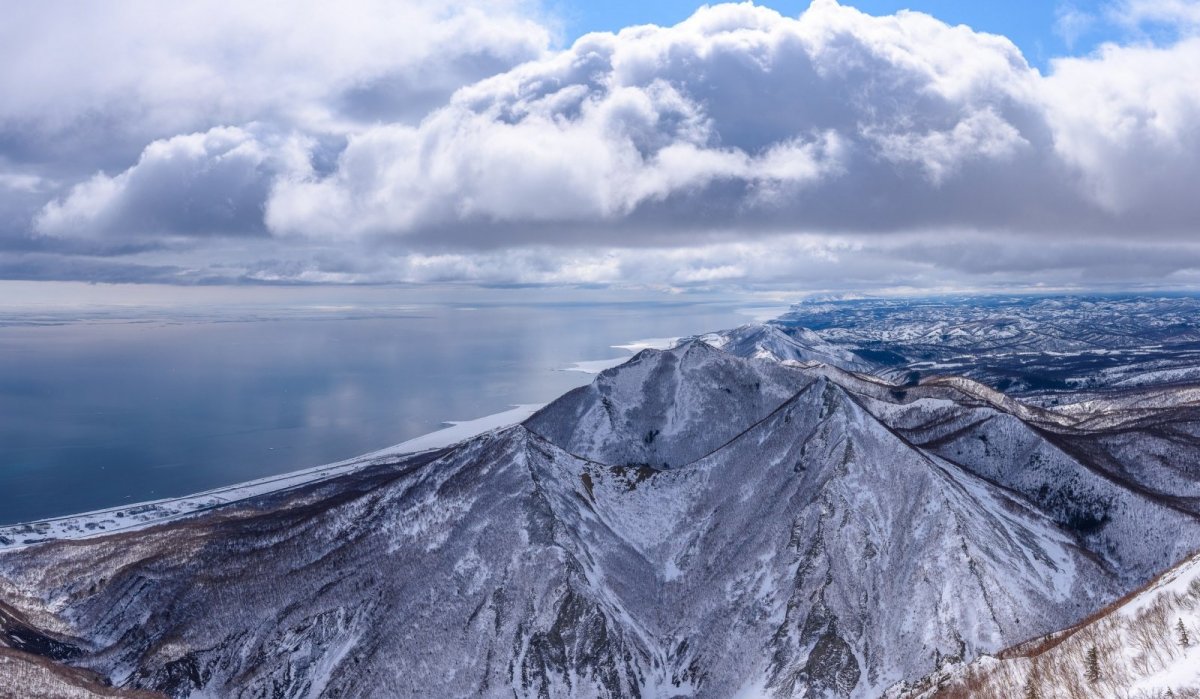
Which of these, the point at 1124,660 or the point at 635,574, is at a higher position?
the point at 1124,660

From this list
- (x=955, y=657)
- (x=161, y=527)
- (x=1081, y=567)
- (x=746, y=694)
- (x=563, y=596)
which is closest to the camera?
(x=955, y=657)

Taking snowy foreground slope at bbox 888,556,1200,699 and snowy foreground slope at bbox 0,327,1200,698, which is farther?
snowy foreground slope at bbox 0,327,1200,698

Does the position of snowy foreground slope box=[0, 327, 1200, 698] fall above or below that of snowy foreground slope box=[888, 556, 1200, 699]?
below

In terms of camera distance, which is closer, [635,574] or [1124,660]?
[1124,660]

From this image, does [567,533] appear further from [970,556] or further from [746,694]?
[970,556]

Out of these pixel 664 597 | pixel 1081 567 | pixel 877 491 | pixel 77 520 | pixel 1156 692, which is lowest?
pixel 77 520

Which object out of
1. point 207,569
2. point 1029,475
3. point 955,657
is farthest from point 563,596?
point 1029,475

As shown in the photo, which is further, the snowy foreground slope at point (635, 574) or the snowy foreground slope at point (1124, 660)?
the snowy foreground slope at point (635, 574)

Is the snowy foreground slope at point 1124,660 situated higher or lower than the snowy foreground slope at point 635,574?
higher
